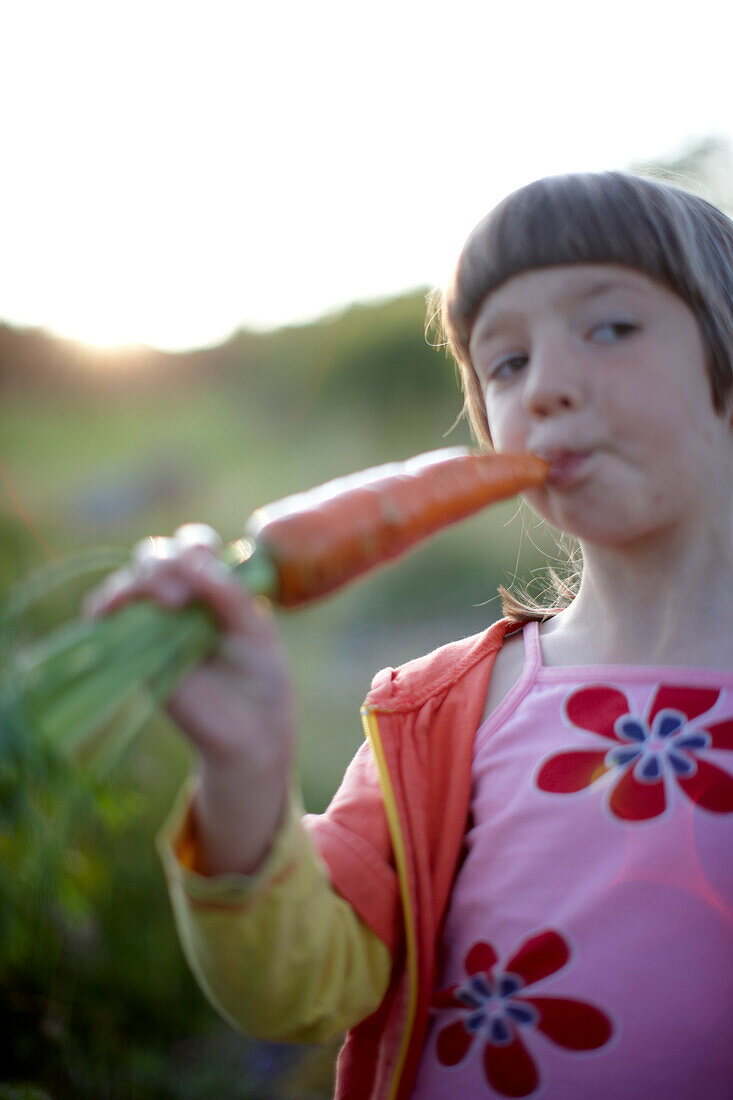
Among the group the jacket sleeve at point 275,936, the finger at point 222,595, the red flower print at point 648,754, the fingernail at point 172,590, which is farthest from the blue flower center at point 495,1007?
the fingernail at point 172,590

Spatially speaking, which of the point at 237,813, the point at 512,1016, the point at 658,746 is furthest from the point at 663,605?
the point at 237,813

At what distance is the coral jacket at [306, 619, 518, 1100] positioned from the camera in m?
1.46

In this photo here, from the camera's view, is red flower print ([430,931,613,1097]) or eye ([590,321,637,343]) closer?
red flower print ([430,931,613,1097])

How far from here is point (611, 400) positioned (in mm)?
1498

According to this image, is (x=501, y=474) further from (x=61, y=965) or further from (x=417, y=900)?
(x=61, y=965)

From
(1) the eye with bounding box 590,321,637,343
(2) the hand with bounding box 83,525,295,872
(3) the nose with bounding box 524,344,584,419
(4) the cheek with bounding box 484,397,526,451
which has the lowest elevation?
(2) the hand with bounding box 83,525,295,872

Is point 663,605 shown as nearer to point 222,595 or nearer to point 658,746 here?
point 658,746

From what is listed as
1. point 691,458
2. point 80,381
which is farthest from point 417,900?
point 80,381

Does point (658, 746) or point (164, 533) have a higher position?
point (658, 746)

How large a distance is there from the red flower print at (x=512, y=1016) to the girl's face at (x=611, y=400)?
0.67 m

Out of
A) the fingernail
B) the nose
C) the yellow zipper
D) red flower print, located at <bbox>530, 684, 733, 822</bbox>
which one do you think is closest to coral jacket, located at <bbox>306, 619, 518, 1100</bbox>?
the yellow zipper

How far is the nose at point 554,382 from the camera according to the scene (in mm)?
1501

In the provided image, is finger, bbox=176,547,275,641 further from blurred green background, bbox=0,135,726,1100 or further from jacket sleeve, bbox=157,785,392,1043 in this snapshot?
jacket sleeve, bbox=157,785,392,1043

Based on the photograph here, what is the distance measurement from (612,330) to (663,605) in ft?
1.55
